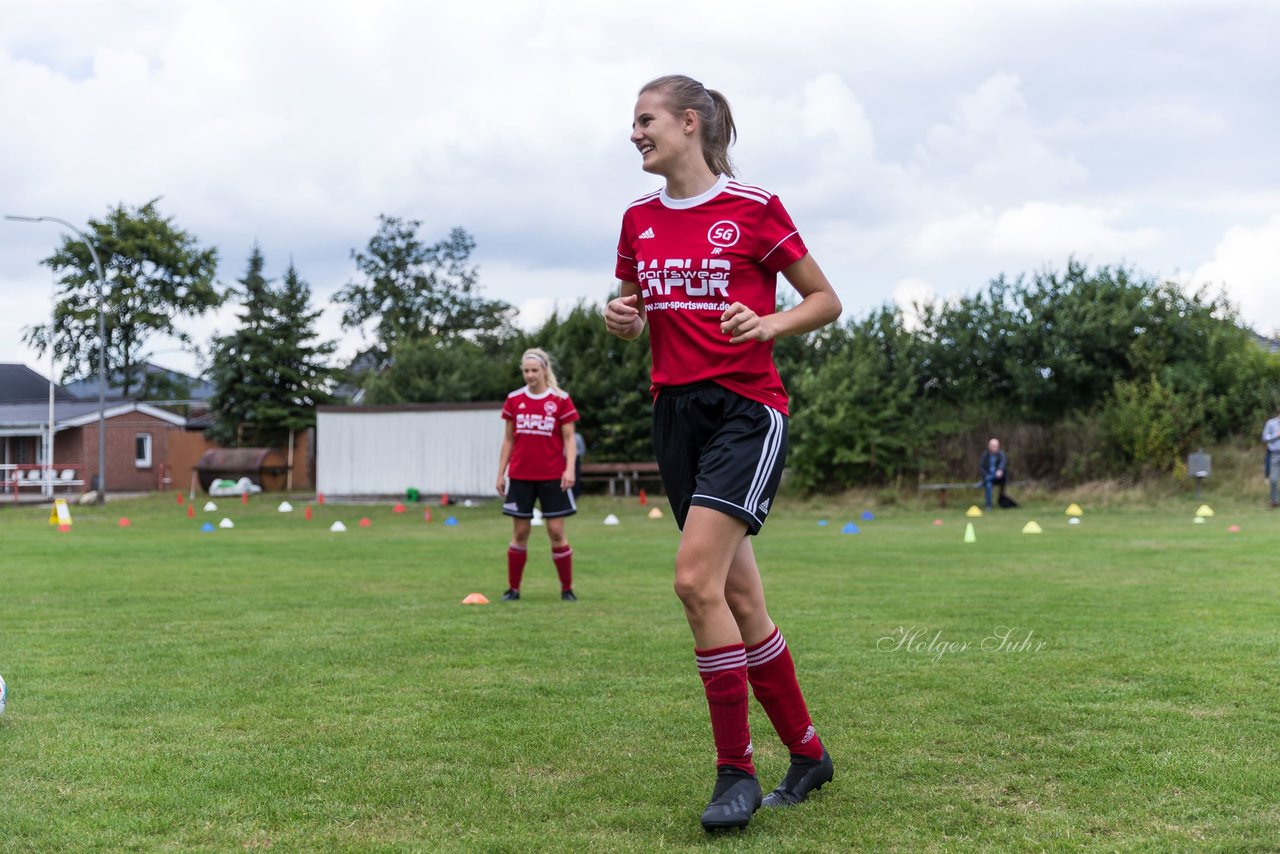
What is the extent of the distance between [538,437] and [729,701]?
6.34 metres

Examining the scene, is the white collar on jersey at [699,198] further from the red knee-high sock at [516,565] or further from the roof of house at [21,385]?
the roof of house at [21,385]

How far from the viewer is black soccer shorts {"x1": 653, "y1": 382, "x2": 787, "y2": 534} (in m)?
3.86

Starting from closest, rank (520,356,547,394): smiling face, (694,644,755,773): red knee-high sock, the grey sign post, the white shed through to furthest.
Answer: (694,644,755,773): red knee-high sock
(520,356,547,394): smiling face
the grey sign post
the white shed

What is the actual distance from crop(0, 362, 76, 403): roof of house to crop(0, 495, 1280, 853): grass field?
2405 inches

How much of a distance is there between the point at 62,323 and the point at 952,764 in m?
60.4

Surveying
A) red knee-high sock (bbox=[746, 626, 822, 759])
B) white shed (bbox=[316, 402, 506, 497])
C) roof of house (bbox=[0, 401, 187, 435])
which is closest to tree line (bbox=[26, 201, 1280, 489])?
white shed (bbox=[316, 402, 506, 497])

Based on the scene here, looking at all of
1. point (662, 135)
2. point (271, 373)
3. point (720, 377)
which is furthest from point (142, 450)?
point (720, 377)

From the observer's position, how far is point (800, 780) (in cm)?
396

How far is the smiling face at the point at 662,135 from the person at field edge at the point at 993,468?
2418 centimetres

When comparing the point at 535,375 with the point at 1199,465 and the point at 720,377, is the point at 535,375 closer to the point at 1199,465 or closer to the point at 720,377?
the point at 720,377

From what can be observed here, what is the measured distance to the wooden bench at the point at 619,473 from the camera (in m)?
32.8

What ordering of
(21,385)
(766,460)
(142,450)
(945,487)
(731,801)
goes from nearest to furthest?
(731,801)
(766,460)
(945,487)
(142,450)
(21,385)

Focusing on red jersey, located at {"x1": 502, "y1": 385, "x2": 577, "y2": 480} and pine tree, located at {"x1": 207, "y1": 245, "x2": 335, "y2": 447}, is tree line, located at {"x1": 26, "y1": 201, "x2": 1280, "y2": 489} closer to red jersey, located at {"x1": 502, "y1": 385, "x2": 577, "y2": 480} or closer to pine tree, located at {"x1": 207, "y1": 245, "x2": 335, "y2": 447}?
pine tree, located at {"x1": 207, "y1": 245, "x2": 335, "y2": 447}

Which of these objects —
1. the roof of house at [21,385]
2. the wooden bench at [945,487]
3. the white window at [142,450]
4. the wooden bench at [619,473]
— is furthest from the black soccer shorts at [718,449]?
the roof of house at [21,385]
